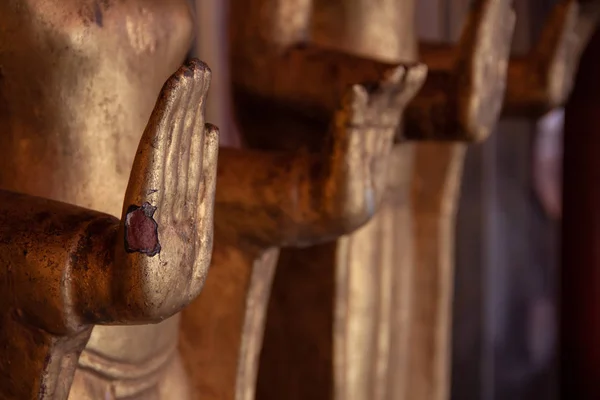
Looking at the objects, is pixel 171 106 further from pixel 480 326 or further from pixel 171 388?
pixel 480 326

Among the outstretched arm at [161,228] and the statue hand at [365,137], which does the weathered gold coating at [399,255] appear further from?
the outstretched arm at [161,228]

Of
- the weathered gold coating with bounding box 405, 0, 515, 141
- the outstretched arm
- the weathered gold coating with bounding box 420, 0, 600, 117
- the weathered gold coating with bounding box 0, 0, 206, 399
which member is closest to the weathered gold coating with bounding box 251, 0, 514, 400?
Result: the weathered gold coating with bounding box 405, 0, 515, 141

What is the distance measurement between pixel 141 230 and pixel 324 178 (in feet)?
0.75

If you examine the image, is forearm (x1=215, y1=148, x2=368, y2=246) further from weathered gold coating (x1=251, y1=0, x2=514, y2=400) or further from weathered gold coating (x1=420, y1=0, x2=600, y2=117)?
weathered gold coating (x1=420, y1=0, x2=600, y2=117)

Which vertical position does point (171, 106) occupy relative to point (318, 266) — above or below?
above

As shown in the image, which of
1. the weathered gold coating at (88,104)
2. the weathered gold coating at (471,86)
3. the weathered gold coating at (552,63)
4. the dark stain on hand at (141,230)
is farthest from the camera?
the weathered gold coating at (552,63)

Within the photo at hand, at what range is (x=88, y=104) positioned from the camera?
656 mm

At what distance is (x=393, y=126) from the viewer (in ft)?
2.35

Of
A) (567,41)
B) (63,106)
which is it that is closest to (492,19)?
(567,41)

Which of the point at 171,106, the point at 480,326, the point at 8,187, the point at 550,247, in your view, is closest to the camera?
the point at 171,106

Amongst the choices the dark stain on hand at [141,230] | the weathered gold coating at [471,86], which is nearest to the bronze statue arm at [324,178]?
the weathered gold coating at [471,86]

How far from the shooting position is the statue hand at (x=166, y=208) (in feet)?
1.68

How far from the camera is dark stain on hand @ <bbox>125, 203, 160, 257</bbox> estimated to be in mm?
506

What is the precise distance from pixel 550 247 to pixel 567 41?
87 cm
